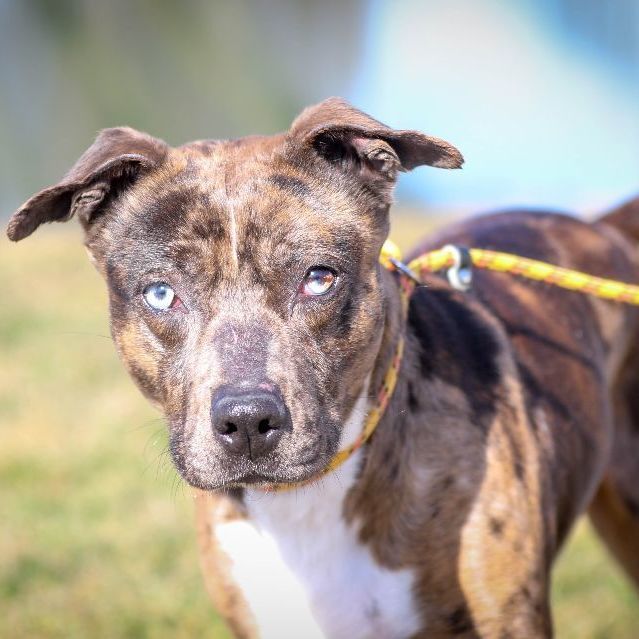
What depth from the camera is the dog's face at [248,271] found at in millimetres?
2607

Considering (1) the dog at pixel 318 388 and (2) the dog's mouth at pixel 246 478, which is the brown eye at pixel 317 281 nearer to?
(1) the dog at pixel 318 388

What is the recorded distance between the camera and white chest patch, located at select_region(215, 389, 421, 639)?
299 centimetres

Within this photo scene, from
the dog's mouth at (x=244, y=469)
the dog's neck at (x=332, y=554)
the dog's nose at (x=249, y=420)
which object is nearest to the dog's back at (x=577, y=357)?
the dog's neck at (x=332, y=554)

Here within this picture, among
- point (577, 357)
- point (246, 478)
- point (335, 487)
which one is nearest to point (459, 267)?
point (577, 357)

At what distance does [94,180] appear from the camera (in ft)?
9.52

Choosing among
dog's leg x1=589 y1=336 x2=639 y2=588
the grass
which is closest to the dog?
the grass

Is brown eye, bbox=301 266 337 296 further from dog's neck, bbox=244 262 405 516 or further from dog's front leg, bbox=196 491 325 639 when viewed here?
dog's front leg, bbox=196 491 325 639

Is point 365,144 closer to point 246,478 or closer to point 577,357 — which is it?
point 246,478

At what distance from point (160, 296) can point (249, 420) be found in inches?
19.9

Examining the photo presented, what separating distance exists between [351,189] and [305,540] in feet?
3.39

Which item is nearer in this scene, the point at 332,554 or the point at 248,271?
the point at 248,271

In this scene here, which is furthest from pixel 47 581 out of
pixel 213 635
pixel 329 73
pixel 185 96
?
pixel 329 73

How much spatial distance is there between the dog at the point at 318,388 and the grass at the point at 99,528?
401 mm

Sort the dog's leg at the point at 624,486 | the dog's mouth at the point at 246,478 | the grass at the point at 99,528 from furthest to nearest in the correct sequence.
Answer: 1. the grass at the point at 99,528
2. the dog's leg at the point at 624,486
3. the dog's mouth at the point at 246,478
